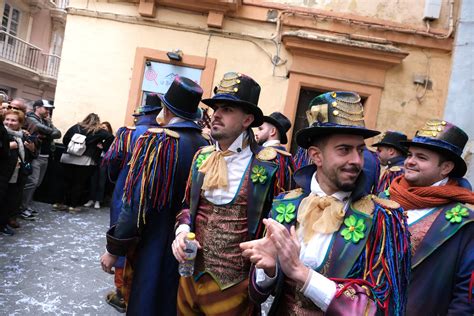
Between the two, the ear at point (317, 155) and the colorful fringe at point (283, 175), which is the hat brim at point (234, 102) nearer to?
the colorful fringe at point (283, 175)

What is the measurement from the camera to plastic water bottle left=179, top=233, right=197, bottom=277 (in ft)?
7.08

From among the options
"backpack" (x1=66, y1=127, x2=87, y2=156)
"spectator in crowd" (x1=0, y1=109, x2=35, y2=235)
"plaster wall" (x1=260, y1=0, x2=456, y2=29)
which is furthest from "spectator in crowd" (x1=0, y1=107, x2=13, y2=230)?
"plaster wall" (x1=260, y1=0, x2=456, y2=29)

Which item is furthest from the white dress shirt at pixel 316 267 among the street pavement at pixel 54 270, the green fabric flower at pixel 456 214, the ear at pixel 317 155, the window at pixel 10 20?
the window at pixel 10 20

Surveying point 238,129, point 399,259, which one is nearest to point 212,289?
point 238,129

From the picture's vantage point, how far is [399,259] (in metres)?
1.54

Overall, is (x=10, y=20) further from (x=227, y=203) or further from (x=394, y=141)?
(x=227, y=203)

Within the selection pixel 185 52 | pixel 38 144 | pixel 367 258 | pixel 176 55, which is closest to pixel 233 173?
pixel 367 258

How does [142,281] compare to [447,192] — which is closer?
[447,192]

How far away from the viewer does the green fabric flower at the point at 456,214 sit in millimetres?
2186

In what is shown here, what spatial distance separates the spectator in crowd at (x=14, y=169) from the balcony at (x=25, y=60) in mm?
14295

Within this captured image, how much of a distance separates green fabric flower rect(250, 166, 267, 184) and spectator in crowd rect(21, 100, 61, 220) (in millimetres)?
5053

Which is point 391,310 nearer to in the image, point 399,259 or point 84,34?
point 399,259

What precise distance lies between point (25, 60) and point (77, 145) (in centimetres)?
1613

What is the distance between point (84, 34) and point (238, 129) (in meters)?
7.01
